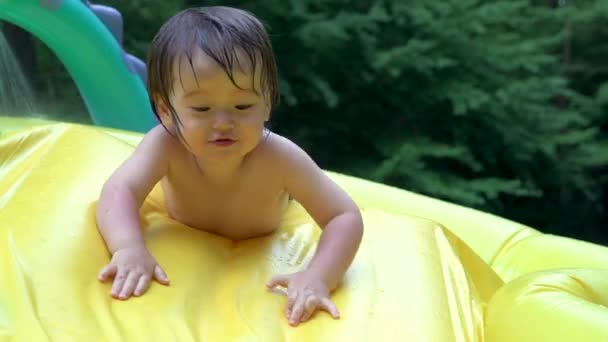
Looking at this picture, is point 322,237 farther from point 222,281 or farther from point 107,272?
point 107,272

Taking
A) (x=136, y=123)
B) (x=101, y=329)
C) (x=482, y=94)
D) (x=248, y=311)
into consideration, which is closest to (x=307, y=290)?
(x=248, y=311)

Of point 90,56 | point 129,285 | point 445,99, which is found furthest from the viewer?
point 445,99

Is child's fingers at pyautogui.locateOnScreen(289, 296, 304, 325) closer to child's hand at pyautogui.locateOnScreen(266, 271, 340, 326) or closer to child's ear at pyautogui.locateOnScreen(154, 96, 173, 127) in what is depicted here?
child's hand at pyautogui.locateOnScreen(266, 271, 340, 326)

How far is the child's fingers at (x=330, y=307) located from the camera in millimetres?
1007

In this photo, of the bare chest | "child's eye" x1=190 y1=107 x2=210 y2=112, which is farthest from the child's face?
the bare chest

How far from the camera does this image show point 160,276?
1.02m

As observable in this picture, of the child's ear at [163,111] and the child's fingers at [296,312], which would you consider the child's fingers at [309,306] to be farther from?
the child's ear at [163,111]

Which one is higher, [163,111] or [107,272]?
[163,111]

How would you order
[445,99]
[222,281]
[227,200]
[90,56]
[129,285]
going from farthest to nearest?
[445,99] → [90,56] → [227,200] → [222,281] → [129,285]

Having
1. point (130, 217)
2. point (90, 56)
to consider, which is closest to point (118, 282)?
point (130, 217)

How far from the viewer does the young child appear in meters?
1.02

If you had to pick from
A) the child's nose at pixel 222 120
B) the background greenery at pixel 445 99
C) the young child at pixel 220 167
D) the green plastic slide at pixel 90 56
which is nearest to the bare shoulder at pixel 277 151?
the young child at pixel 220 167

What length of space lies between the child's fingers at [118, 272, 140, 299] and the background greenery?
93.5 inches

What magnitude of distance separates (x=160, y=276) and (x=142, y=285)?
0.04 metres
